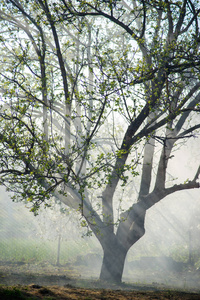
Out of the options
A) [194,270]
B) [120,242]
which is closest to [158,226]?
[194,270]

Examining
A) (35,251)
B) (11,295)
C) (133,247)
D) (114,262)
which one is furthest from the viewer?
(133,247)

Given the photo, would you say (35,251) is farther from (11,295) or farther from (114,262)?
(11,295)

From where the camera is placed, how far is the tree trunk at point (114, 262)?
9773 mm

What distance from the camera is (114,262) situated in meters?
9.82

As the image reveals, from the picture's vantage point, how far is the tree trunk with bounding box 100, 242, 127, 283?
32.1 ft

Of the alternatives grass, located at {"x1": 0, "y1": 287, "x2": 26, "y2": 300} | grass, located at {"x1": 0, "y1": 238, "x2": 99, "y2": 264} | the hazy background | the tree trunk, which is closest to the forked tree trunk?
the tree trunk

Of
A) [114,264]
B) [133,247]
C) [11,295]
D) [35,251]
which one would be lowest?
[11,295]

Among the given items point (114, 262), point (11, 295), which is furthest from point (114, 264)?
point (11, 295)

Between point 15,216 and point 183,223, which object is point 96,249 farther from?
point 15,216

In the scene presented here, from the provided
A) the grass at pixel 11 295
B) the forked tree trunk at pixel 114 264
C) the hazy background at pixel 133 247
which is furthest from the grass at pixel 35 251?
the grass at pixel 11 295

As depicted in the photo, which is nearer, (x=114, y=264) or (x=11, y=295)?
(x=11, y=295)

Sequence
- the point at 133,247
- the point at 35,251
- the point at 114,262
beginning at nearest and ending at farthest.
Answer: the point at 114,262 < the point at 35,251 < the point at 133,247

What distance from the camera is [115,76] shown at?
6.64 m

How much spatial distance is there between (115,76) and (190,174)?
92.0ft
